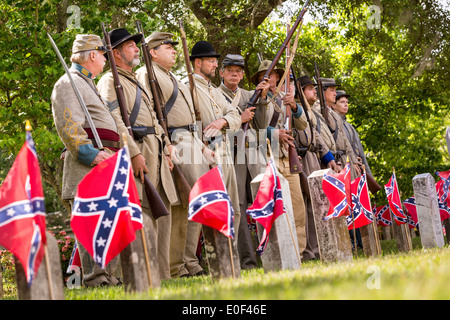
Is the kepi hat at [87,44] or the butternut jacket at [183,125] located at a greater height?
the kepi hat at [87,44]

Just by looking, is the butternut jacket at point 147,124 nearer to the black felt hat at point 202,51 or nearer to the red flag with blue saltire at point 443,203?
the black felt hat at point 202,51

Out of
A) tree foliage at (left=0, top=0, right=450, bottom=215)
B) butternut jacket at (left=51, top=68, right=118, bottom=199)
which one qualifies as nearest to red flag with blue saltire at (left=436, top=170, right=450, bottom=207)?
tree foliage at (left=0, top=0, right=450, bottom=215)

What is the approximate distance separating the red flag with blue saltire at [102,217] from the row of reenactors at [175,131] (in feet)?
1.54

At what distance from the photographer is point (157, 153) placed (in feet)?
22.8

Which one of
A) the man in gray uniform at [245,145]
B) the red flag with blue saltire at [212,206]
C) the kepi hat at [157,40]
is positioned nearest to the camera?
the red flag with blue saltire at [212,206]

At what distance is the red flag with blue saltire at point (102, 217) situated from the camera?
4.30 meters

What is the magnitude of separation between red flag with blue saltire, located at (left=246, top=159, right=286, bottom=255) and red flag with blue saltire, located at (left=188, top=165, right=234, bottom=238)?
0.73 meters

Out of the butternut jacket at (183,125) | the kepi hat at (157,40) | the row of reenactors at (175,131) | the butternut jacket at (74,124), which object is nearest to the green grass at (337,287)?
the row of reenactors at (175,131)

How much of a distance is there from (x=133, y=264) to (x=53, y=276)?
0.68m

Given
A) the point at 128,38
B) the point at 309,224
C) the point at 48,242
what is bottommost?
the point at 309,224

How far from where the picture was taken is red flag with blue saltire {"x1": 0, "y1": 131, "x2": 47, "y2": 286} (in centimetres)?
371

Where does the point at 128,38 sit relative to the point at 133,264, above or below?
above

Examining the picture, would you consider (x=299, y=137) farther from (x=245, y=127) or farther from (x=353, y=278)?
(x=353, y=278)
